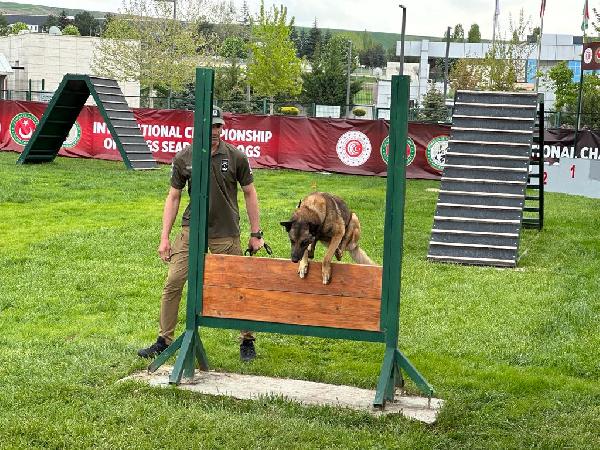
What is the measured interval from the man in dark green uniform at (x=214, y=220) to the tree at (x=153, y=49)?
52962 millimetres

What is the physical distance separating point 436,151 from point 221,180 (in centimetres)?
2099

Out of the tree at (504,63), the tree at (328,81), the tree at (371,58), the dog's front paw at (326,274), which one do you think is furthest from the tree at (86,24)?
the dog's front paw at (326,274)

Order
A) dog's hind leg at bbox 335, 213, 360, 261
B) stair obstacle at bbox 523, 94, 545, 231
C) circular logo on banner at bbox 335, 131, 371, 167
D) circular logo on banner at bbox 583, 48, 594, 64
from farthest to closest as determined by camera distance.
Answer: circular logo on banner at bbox 335, 131, 371, 167, circular logo on banner at bbox 583, 48, 594, 64, stair obstacle at bbox 523, 94, 545, 231, dog's hind leg at bbox 335, 213, 360, 261

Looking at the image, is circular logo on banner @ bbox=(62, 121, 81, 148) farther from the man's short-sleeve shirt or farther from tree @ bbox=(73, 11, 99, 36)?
tree @ bbox=(73, 11, 99, 36)

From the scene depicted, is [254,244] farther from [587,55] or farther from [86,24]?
[86,24]

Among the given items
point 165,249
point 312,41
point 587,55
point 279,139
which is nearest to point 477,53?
point 312,41

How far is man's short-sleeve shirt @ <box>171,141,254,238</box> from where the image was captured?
766cm

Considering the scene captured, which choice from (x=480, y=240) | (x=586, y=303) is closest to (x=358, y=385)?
(x=586, y=303)

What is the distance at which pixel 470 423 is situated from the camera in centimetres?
647

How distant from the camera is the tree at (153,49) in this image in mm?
60125

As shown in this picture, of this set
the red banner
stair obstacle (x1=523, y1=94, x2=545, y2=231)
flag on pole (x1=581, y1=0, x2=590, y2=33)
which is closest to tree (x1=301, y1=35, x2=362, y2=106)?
flag on pole (x1=581, y1=0, x2=590, y2=33)

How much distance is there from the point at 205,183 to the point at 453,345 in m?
2.94

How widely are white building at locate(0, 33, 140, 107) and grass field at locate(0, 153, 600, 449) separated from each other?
202 ft

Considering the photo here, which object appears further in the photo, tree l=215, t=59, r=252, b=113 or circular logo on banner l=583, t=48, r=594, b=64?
tree l=215, t=59, r=252, b=113
